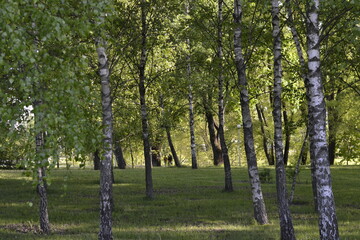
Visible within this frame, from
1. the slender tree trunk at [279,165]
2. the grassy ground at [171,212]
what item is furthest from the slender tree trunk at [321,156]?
the grassy ground at [171,212]

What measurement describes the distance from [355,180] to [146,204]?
52.6 ft

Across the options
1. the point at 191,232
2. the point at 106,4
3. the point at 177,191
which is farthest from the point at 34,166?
the point at 177,191

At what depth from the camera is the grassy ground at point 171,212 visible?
13.9 m

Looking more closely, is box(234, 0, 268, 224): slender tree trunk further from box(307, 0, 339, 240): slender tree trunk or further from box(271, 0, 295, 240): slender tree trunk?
box(307, 0, 339, 240): slender tree trunk

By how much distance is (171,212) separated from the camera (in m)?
18.3

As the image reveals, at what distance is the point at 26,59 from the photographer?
19.4 feet

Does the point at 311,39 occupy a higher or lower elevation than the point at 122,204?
higher

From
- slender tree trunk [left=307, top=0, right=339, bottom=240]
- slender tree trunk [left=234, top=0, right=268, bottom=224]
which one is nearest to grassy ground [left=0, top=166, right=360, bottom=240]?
slender tree trunk [left=234, top=0, right=268, bottom=224]

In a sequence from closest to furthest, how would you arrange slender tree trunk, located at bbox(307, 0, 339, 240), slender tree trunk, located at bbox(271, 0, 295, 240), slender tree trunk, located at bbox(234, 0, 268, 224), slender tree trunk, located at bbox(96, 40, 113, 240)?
slender tree trunk, located at bbox(307, 0, 339, 240)
slender tree trunk, located at bbox(271, 0, 295, 240)
slender tree trunk, located at bbox(96, 40, 113, 240)
slender tree trunk, located at bbox(234, 0, 268, 224)

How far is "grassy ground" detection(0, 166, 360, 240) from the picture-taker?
45.8ft

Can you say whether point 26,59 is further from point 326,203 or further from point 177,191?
point 177,191

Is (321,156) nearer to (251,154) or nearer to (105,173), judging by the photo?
(251,154)

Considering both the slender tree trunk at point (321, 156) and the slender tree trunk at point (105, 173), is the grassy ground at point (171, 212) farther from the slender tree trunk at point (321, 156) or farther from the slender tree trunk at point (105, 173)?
the slender tree trunk at point (321, 156)

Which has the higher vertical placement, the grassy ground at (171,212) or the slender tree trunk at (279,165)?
the slender tree trunk at (279,165)
